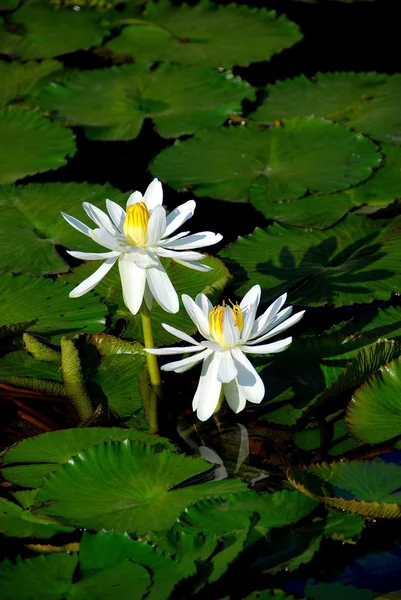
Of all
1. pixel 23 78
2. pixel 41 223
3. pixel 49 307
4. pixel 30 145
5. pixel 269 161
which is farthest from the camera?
pixel 23 78

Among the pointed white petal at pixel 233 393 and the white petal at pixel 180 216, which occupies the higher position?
the white petal at pixel 180 216

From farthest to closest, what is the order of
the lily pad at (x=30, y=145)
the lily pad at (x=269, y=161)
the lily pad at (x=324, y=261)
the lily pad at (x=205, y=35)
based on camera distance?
the lily pad at (x=205, y=35) < the lily pad at (x=30, y=145) < the lily pad at (x=269, y=161) < the lily pad at (x=324, y=261)

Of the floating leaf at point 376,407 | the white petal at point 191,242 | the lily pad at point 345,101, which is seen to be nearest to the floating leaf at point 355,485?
the floating leaf at point 376,407

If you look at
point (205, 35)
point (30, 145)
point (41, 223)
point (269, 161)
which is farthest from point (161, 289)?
point (205, 35)

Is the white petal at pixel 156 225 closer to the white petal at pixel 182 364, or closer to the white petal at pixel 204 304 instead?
the white petal at pixel 204 304

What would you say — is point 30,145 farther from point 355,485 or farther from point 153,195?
point 355,485

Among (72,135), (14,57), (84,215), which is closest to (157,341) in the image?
(84,215)
